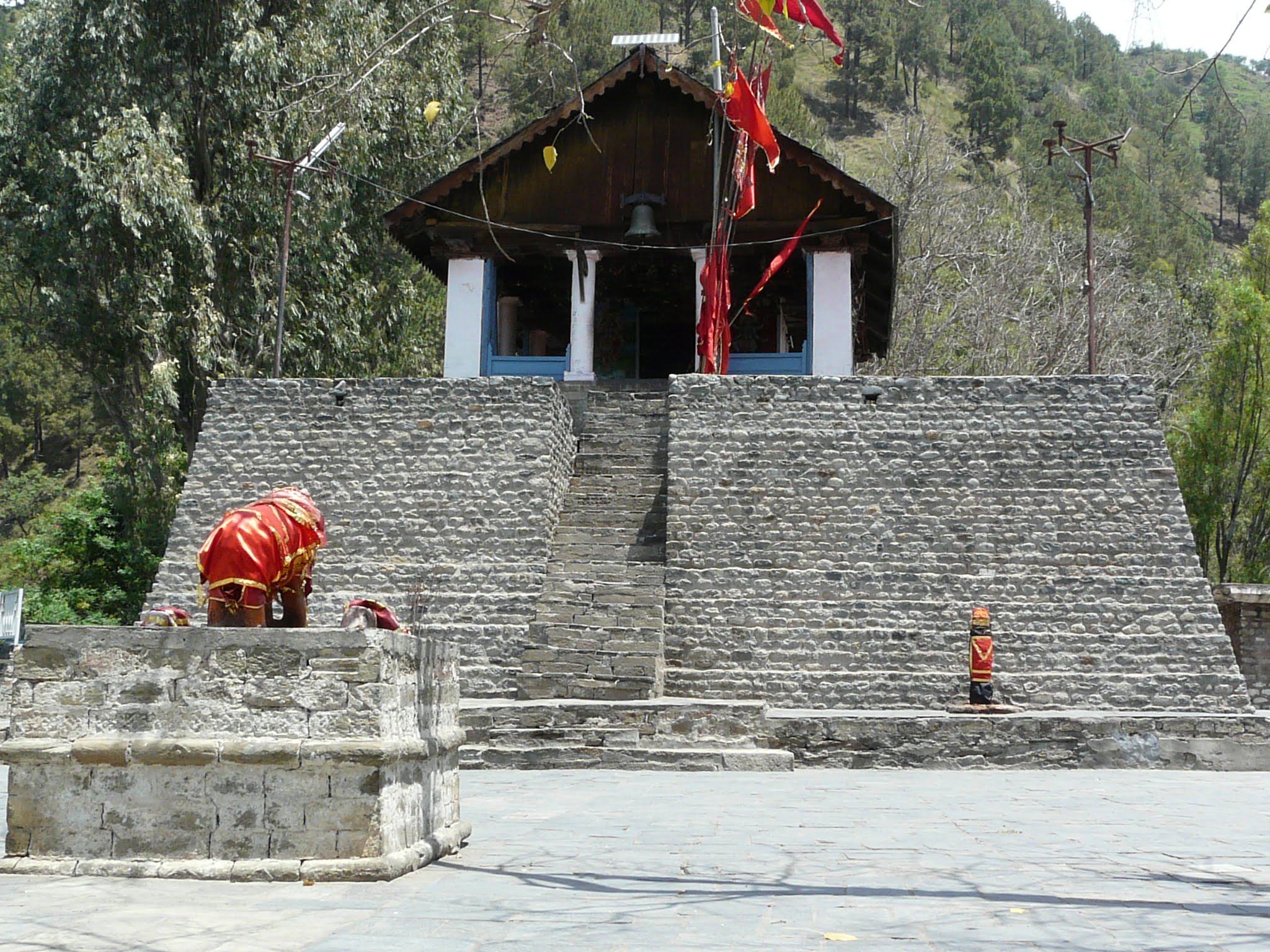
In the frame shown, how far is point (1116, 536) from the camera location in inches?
514

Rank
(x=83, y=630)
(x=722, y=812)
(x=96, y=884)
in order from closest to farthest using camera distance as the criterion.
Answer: (x=96, y=884) < (x=83, y=630) < (x=722, y=812)

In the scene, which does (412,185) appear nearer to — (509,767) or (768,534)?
(768,534)

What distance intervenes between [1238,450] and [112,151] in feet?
70.8

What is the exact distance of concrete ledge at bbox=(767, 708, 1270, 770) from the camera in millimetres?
10594

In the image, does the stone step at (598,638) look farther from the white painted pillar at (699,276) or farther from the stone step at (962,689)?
the white painted pillar at (699,276)


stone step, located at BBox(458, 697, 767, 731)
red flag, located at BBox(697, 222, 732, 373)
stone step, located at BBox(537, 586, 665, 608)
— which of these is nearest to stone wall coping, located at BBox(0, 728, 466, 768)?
stone step, located at BBox(458, 697, 767, 731)

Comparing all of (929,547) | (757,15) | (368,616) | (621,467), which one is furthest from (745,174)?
(368,616)

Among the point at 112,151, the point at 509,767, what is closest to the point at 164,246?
the point at 112,151

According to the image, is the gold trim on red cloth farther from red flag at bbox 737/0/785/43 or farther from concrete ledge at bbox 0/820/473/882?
red flag at bbox 737/0/785/43

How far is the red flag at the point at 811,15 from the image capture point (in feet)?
17.8

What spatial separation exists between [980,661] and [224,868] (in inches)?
329

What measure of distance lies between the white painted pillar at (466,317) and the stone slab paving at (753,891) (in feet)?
38.5

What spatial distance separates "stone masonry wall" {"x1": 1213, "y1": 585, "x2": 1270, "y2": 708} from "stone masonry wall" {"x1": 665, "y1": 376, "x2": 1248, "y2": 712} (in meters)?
4.98

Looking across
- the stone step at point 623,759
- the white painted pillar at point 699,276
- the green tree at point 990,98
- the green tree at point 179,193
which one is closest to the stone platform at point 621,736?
the stone step at point 623,759
